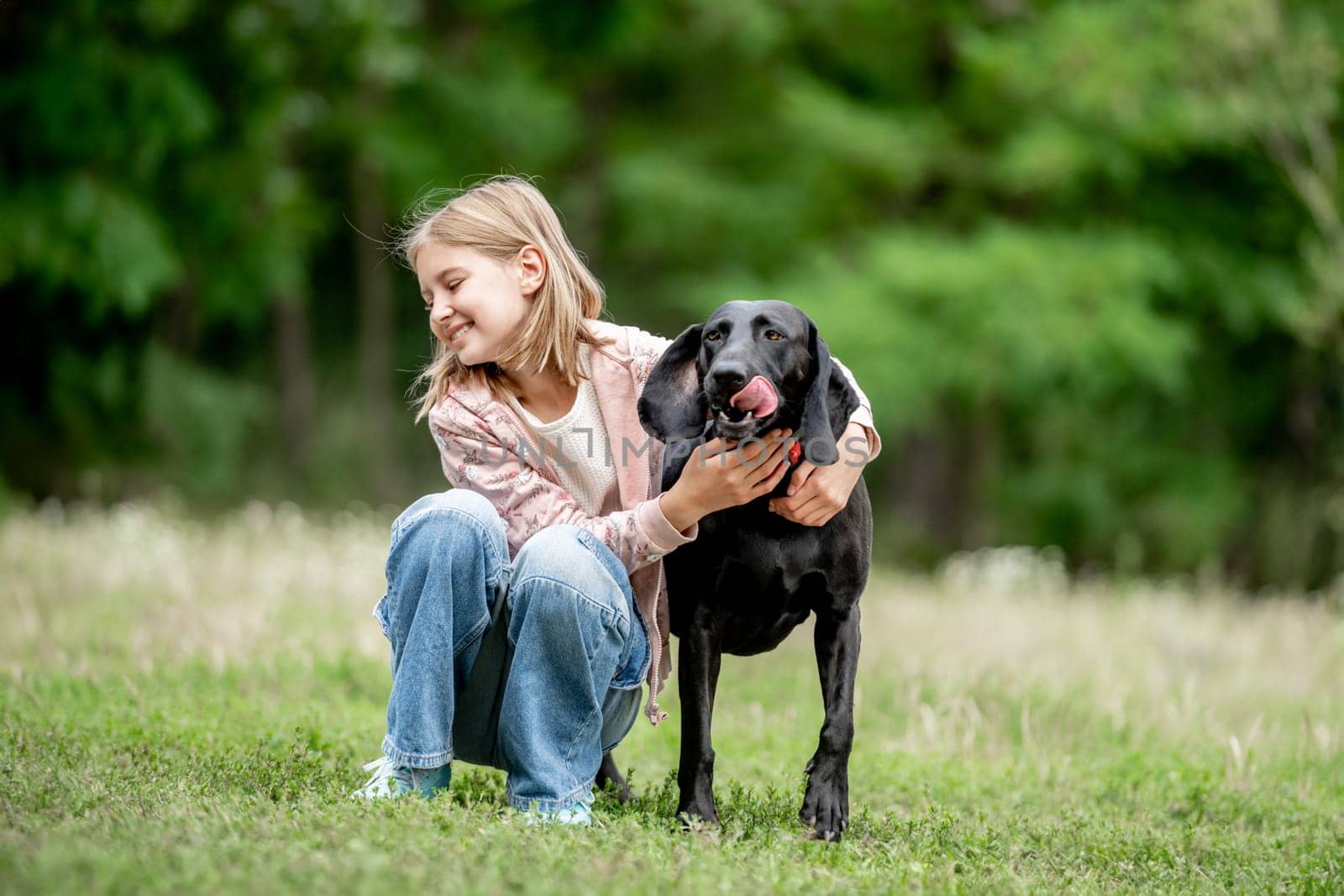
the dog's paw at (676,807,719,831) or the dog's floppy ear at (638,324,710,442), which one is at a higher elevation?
the dog's floppy ear at (638,324,710,442)

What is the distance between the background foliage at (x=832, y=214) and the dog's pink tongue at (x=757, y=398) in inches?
206

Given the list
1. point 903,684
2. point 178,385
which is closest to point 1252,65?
point 903,684

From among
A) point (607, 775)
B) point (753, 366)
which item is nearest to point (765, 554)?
point (753, 366)

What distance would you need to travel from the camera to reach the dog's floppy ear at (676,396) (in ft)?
10.6

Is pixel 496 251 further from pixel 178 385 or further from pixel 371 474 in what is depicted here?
pixel 371 474

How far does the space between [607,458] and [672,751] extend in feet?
5.54

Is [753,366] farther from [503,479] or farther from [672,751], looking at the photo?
[672,751]

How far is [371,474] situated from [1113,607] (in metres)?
9.87

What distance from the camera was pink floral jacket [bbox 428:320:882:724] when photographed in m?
3.47

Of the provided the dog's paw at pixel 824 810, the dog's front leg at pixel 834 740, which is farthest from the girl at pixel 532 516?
the dog's paw at pixel 824 810

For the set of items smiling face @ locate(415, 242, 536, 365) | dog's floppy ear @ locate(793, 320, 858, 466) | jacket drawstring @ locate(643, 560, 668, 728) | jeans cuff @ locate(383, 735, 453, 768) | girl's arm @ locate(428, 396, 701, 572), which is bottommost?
jeans cuff @ locate(383, 735, 453, 768)

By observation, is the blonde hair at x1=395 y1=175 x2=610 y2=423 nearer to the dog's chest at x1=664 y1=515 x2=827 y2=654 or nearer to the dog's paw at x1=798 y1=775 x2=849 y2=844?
the dog's chest at x1=664 y1=515 x2=827 y2=654

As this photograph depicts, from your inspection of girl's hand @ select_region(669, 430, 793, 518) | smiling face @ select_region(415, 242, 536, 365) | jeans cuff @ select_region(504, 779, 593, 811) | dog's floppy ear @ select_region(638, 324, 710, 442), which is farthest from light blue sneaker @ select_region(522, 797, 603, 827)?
smiling face @ select_region(415, 242, 536, 365)

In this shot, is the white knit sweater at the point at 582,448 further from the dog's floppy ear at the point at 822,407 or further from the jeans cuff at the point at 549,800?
the jeans cuff at the point at 549,800
